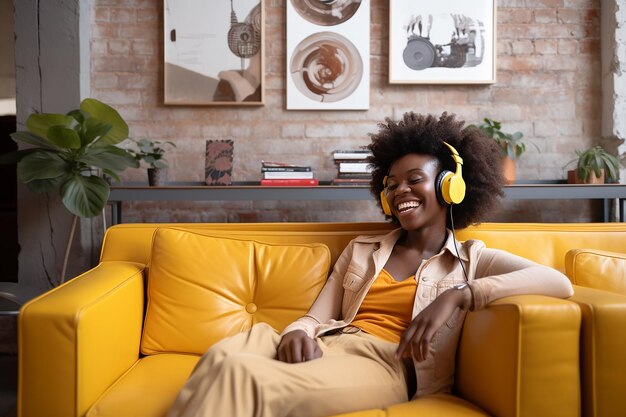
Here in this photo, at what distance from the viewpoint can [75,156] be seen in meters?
2.45

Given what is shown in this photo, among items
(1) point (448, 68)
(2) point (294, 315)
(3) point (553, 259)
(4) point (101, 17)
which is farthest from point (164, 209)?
(3) point (553, 259)

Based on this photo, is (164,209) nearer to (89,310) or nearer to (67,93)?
(67,93)

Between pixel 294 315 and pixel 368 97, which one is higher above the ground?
pixel 368 97

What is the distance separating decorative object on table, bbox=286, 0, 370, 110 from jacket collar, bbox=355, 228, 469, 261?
57.3 inches

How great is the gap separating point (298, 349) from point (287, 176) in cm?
153

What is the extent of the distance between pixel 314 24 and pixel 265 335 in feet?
7.01

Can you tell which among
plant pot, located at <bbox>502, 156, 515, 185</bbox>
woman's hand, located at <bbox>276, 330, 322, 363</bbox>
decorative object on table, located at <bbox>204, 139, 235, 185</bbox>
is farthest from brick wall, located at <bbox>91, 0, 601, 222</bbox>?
woman's hand, located at <bbox>276, 330, 322, 363</bbox>

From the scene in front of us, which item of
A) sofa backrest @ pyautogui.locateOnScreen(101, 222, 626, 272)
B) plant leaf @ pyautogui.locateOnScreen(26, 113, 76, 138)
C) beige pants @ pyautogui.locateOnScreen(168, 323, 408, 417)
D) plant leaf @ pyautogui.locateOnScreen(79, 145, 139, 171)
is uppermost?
plant leaf @ pyautogui.locateOnScreen(26, 113, 76, 138)

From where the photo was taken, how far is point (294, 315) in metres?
1.78

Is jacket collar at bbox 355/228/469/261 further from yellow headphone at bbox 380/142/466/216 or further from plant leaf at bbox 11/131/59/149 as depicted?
plant leaf at bbox 11/131/59/149

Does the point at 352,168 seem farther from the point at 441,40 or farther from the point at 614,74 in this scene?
the point at 614,74

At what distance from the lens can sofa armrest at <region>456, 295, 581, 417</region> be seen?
1184 millimetres

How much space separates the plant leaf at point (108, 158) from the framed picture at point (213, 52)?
2.10 ft

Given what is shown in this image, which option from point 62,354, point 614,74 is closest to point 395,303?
point 62,354
